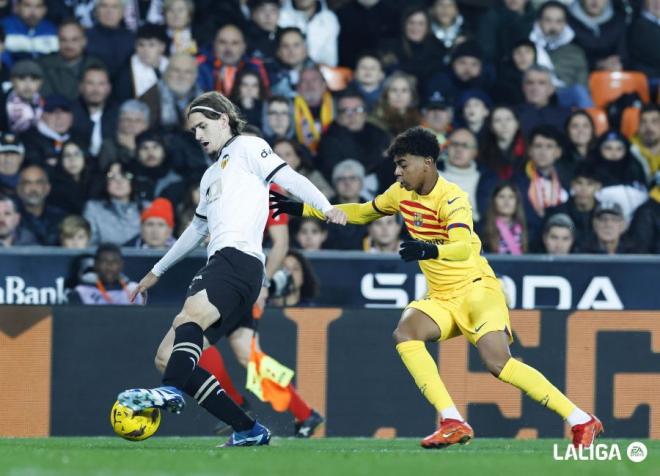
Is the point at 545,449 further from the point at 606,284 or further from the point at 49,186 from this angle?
the point at 49,186

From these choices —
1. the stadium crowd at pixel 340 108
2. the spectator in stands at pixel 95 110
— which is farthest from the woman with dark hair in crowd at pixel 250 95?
the spectator in stands at pixel 95 110

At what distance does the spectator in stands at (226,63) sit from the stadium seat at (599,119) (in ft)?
→ 10.2

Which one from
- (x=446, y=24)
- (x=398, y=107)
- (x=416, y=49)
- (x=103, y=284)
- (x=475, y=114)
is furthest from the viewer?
(x=446, y=24)

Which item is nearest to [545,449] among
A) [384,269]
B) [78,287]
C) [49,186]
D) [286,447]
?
[286,447]

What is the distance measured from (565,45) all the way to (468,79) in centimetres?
124

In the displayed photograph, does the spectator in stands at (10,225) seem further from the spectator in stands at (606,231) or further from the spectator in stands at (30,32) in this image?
the spectator in stands at (606,231)

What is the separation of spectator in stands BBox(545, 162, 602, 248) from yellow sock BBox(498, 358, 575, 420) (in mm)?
4817

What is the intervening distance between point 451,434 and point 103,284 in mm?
4068

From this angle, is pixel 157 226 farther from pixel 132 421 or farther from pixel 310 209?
pixel 132 421

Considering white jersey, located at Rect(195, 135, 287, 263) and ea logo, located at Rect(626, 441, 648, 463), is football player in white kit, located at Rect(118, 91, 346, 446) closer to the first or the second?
white jersey, located at Rect(195, 135, 287, 263)

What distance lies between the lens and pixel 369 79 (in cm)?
Result: 1415

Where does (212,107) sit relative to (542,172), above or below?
above

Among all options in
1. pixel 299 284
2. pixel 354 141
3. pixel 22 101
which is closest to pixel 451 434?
pixel 299 284

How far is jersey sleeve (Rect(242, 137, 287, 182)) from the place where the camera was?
827 centimetres
